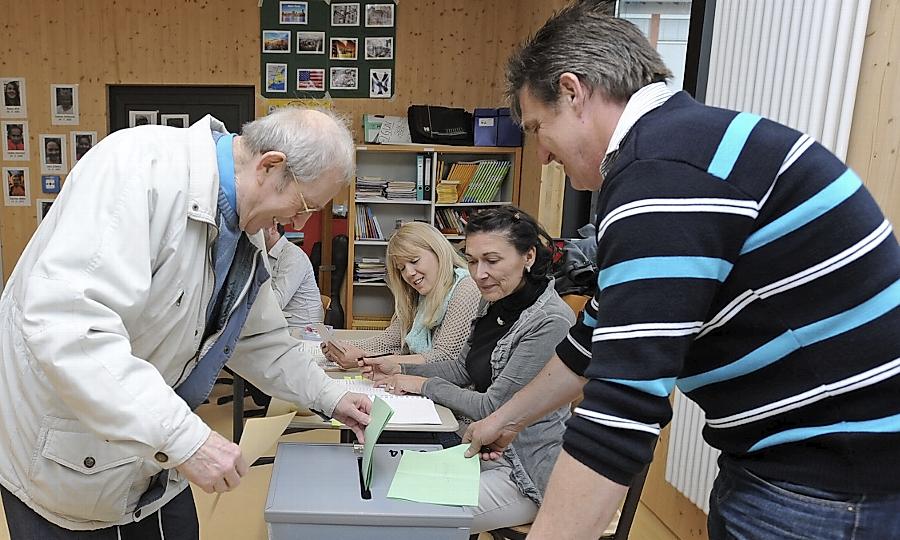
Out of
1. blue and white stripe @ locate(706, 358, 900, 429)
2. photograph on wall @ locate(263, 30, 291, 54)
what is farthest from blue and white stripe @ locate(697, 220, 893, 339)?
photograph on wall @ locate(263, 30, 291, 54)

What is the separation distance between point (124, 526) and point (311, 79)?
4.67 m

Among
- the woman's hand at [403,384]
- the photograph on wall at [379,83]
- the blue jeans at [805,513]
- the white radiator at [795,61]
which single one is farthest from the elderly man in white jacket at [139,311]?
the photograph on wall at [379,83]

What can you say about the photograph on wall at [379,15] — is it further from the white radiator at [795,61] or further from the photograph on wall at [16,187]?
the white radiator at [795,61]

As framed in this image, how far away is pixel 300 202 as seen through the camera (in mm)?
1292

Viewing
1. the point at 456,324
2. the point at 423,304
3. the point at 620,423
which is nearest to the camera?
the point at 620,423

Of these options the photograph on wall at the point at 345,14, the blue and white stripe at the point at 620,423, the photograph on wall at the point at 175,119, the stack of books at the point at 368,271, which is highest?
the photograph on wall at the point at 345,14

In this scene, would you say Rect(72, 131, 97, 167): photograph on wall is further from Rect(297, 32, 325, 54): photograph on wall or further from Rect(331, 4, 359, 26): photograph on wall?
Rect(331, 4, 359, 26): photograph on wall

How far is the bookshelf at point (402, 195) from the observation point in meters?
5.22

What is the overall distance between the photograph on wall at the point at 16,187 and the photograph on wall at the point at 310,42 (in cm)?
242

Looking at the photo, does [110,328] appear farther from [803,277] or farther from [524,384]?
[524,384]

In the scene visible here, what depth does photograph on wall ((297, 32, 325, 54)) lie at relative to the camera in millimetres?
5445

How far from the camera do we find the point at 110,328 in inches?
39.0

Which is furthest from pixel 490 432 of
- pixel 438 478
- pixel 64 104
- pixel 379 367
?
pixel 64 104

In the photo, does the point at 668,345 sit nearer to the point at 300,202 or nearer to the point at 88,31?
the point at 300,202
